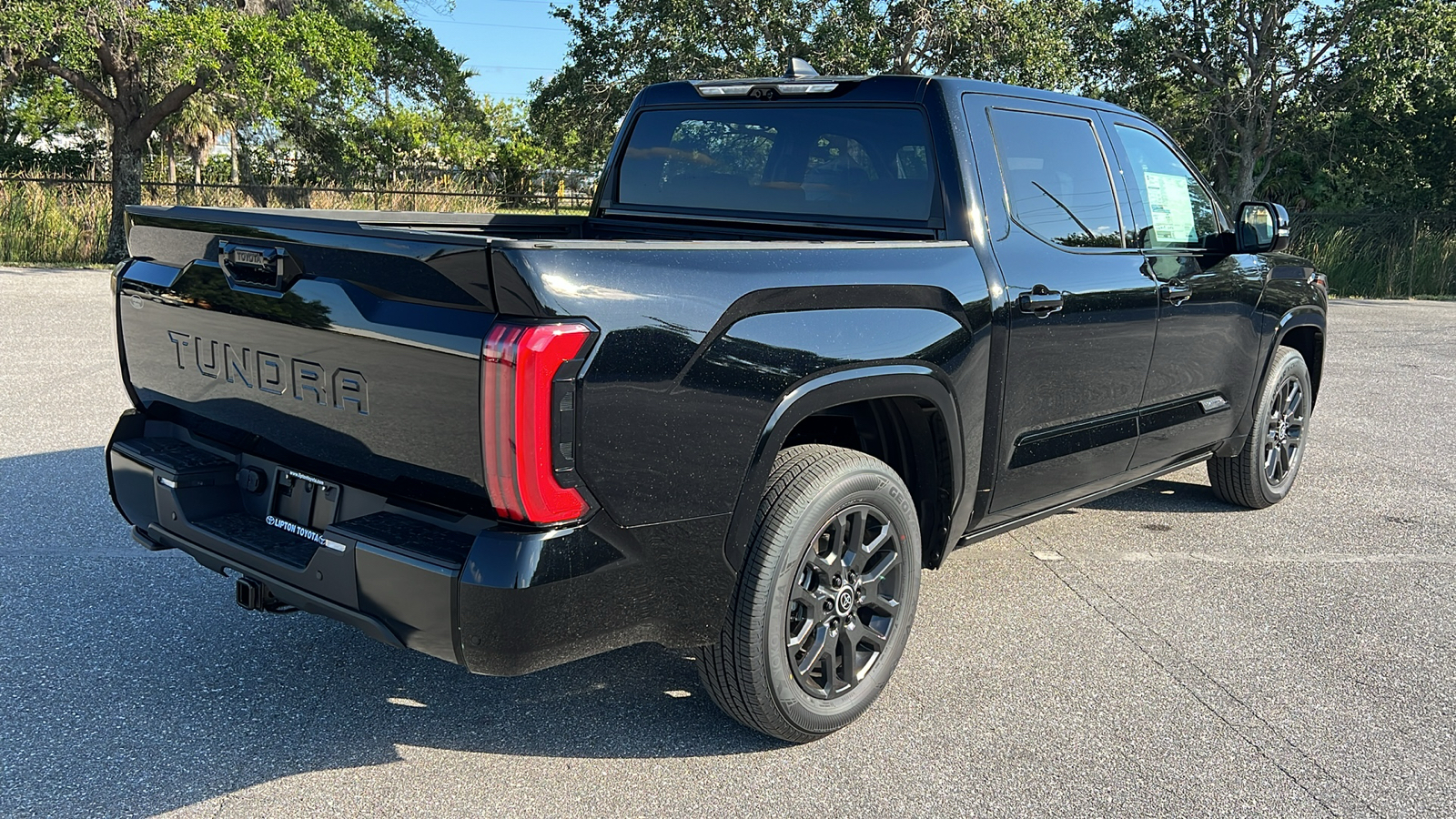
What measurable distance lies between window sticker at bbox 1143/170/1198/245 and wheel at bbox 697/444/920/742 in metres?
2.00

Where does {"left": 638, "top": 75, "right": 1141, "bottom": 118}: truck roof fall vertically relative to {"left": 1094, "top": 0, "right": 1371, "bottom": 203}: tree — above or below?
below

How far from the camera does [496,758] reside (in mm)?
3127

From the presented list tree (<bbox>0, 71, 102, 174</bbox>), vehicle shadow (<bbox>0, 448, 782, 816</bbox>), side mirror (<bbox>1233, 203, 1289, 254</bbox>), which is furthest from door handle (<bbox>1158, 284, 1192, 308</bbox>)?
tree (<bbox>0, 71, 102, 174</bbox>)

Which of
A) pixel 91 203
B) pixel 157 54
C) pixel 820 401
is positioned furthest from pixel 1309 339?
pixel 91 203

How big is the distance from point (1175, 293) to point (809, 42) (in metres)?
20.1

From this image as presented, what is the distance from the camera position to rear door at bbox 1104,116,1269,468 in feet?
14.8

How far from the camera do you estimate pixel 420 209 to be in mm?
21891

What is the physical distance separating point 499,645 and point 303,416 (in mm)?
814

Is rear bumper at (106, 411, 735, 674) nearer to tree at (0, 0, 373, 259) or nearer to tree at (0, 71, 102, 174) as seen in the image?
tree at (0, 0, 373, 259)

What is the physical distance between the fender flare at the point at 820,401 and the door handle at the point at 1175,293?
1437 mm

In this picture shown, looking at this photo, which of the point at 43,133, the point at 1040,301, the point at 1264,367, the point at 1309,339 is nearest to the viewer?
the point at 1040,301

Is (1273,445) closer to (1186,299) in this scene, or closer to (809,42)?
(1186,299)

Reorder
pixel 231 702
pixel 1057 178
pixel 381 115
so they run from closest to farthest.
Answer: pixel 231 702, pixel 1057 178, pixel 381 115

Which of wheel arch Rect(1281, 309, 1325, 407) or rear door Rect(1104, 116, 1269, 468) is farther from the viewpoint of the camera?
wheel arch Rect(1281, 309, 1325, 407)
